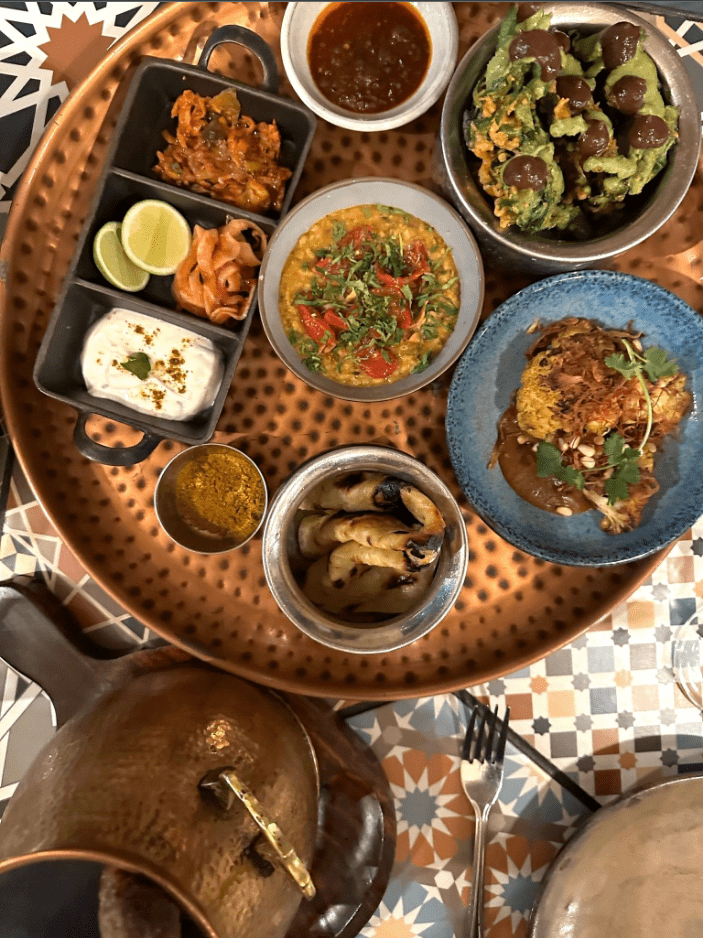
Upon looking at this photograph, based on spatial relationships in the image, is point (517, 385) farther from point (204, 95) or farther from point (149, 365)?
point (204, 95)

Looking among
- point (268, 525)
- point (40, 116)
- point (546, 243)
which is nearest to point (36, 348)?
point (40, 116)

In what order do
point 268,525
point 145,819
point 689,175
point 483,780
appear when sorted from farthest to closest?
point 483,780 → point 268,525 → point 689,175 → point 145,819

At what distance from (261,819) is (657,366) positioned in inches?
63.2

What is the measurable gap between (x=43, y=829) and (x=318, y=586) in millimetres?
942

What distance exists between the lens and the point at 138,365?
6.67ft

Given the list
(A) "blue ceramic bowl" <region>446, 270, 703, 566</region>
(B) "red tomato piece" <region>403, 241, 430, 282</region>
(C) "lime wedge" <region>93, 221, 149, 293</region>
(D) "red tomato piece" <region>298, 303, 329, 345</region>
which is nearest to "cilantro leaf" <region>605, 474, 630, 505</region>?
(A) "blue ceramic bowl" <region>446, 270, 703, 566</region>

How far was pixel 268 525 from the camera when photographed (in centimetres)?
200

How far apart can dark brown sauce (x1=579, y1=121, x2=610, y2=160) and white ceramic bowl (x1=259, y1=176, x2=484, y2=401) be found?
37 centimetres

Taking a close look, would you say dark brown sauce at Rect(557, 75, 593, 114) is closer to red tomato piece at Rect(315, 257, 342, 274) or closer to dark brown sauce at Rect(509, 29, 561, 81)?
dark brown sauce at Rect(509, 29, 561, 81)

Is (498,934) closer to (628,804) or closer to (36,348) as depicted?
(628,804)

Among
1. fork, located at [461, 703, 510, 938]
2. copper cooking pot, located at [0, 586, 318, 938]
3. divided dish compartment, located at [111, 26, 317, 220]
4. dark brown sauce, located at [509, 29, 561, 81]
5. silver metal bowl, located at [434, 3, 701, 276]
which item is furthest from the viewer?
fork, located at [461, 703, 510, 938]

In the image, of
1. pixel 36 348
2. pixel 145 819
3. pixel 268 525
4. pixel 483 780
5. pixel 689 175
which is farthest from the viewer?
pixel 483 780

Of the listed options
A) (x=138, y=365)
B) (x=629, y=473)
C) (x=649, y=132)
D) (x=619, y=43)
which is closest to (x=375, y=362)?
(x=138, y=365)

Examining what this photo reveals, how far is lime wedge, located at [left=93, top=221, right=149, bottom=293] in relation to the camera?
2000mm
